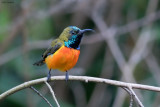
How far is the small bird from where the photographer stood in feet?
11.4

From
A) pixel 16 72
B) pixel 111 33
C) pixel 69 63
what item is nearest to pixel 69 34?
pixel 69 63

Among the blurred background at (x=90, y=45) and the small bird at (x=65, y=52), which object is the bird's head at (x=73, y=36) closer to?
the small bird at (x=65, y=52)

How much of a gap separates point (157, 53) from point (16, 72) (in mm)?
2736

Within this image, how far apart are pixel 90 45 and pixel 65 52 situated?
3.14 m

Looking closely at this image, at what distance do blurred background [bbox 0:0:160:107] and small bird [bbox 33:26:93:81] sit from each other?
1750 millimetres

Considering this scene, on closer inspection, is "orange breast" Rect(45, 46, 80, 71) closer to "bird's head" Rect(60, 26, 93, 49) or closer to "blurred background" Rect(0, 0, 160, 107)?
"bird's head" Rect(60, 26, 93, 49)

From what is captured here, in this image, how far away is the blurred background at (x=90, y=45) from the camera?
5.74 metres

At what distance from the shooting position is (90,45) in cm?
664

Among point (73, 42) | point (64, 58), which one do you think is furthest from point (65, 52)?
point (73, 42)

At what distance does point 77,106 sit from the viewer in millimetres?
6465

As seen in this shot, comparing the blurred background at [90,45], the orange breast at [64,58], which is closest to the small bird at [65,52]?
the orange breast at [64,58]

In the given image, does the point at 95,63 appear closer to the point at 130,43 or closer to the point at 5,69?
the point at 130,43

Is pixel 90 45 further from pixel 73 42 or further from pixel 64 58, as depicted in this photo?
pixel 64 58

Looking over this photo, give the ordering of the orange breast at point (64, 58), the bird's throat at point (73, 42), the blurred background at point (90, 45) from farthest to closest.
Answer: the blurred background at point (90, 45), the bird's throat at point (73, 42), the orange breast at point (64, 58)
